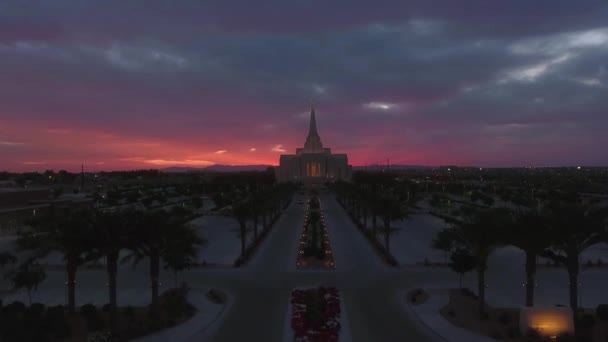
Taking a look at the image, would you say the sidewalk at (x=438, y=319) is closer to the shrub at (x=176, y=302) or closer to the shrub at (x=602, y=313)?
the shrub at (x=602, y=313)

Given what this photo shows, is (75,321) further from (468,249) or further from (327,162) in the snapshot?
(327,162)

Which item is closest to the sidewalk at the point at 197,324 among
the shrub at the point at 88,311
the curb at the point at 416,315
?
the shrub at the point at 88,311

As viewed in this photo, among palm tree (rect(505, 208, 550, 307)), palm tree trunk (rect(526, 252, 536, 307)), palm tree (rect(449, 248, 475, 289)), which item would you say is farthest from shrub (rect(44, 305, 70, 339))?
palm tree trunk (rect(526, 252, 536, 307))

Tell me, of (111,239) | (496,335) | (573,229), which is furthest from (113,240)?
(573,229)

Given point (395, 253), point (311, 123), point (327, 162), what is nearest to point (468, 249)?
point (395, 253)

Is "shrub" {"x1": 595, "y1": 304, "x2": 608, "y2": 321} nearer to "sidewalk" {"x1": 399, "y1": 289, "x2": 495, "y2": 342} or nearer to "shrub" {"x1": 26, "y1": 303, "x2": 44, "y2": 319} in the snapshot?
"sidewalk" {"x1": 399, "y1": 289, "x2": 495, "y2": 342}
